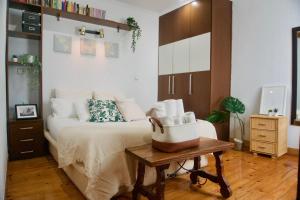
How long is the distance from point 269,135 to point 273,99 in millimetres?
595

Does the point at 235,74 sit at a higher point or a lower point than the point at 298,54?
lower

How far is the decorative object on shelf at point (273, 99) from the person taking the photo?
10.2 feet

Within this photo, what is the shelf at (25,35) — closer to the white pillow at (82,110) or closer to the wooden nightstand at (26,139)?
the white pillow at (82,110)

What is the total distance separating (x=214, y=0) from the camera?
3.39 meters

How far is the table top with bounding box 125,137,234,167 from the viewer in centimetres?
138

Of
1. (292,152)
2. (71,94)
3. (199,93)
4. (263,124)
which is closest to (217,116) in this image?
(199,93)

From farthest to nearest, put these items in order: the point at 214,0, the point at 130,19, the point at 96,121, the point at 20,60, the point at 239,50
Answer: the point at 130,19, the point at 239,50, the point at 214,0, the point at 20,60, the point at 96,121

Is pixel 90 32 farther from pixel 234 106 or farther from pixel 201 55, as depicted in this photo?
pixel 234 106

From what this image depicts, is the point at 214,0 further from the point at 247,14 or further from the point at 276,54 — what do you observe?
the point at 276,54

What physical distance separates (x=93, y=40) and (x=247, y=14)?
8.92ft

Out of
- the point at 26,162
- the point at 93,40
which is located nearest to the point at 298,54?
the point at 93,40

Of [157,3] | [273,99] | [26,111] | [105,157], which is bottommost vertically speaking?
[105,157]

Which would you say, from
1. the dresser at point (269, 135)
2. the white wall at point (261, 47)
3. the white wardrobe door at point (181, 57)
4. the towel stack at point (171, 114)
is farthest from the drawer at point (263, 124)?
the white wardrobe door at point (181, 57)

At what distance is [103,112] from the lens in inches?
109
